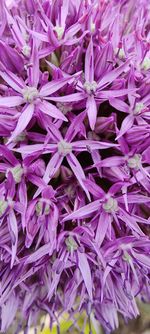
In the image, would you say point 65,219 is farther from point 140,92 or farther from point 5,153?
point 140,92

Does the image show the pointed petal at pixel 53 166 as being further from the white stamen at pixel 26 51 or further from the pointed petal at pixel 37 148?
the white stamen at pixel 26 51

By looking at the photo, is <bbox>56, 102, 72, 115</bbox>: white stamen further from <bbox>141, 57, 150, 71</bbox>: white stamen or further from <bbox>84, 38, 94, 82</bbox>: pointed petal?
<bbox>141, 57, 150, 71</bbox>: white stamen

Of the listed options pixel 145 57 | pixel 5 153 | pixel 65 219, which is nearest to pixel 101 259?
pixel 65 219

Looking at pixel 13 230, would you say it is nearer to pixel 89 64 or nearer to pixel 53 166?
pixel 53 166

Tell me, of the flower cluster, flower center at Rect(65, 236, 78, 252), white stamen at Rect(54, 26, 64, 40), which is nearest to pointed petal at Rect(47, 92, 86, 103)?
the flower cluster

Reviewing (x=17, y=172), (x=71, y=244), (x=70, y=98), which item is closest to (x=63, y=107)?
(x=70, y=98)

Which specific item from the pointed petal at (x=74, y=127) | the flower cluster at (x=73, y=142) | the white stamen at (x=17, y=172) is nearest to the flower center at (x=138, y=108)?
the flower cluster at (x=73, y=142)
